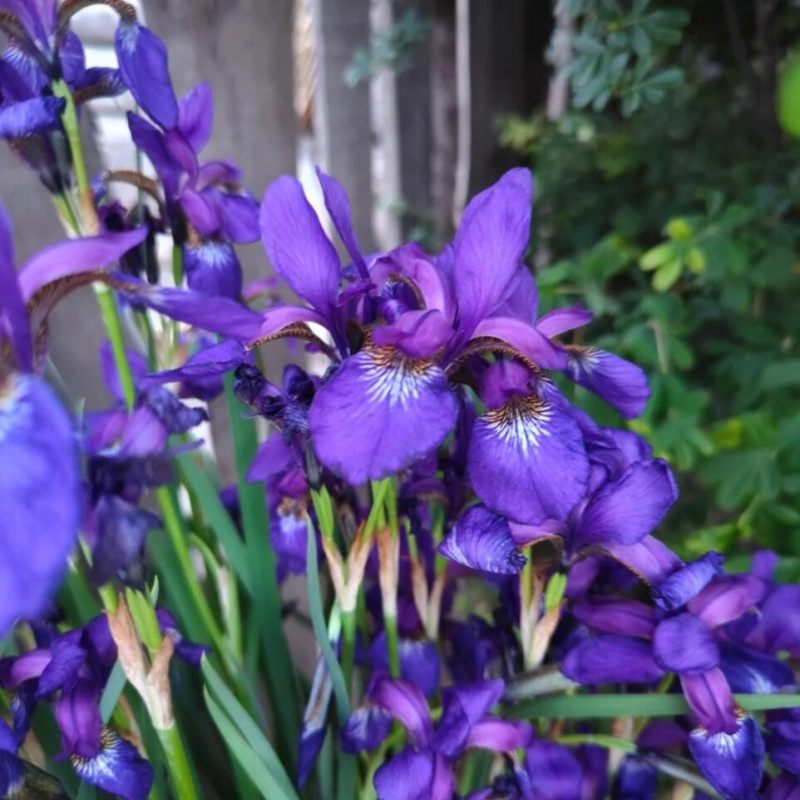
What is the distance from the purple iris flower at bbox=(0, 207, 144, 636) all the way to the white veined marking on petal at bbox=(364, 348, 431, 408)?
0.38 feet

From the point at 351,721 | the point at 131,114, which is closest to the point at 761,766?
the point at 351,721

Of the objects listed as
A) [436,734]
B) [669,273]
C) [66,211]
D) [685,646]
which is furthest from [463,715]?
[669,273]

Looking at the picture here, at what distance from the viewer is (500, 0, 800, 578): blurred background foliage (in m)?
0.69

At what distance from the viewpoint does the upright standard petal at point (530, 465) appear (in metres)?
0.29

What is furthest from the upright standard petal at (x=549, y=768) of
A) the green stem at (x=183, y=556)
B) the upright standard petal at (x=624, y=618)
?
the green stem at (x=183, y=556)

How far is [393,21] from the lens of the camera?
1.00 m

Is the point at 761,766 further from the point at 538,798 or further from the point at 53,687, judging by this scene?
the point at 53,687

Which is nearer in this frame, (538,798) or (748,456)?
(538,798)

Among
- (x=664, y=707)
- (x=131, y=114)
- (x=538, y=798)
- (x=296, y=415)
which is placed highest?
(x=131, y=114)

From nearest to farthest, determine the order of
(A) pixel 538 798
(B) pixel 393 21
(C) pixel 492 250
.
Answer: (C) pixel 492 250, (A) pixel 538 798, (B) pixel 393 21

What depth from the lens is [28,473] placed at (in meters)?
0.20

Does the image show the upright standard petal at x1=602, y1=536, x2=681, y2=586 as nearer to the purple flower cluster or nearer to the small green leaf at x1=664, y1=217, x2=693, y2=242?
the purple flower cluster

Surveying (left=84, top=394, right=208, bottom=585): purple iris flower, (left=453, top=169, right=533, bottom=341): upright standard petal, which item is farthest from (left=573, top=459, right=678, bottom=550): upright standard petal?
(left=84, top=394, right=208, bottom=585): purple iris flower

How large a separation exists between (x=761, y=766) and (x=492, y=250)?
0.30 m
